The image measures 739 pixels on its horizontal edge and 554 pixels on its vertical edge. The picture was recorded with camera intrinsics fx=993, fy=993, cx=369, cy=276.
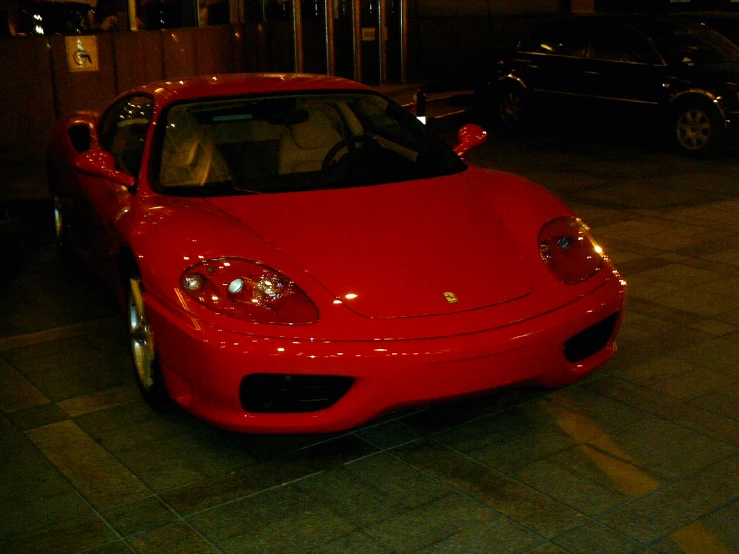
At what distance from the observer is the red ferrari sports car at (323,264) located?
3.58 meters

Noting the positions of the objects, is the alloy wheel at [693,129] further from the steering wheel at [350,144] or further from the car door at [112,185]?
the car door at [112,185]

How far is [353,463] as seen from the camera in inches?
151

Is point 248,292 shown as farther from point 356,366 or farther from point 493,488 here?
point 493,488

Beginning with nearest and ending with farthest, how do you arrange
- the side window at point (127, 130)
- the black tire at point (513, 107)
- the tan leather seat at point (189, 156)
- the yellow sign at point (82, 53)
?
1. the tan leather seat at point (189, 156)
2. the side window at point (127, 130)
3. the yellow sign at point (82, 53)
4. the black tire at point (513, 107)

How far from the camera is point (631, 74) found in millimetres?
11828

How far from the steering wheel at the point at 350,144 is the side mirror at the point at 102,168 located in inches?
37.5

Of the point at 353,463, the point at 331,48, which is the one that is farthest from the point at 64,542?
the point at 331,48

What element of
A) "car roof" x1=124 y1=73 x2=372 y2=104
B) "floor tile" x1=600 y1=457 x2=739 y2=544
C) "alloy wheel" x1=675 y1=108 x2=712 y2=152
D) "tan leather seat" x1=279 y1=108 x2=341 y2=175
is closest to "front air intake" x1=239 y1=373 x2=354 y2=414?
"floor tile" x1=600 y1=457 x2=739 y2=544

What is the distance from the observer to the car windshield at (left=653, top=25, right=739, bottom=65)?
11.6 metres

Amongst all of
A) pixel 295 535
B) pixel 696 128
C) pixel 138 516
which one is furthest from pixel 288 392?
pixel 696 128

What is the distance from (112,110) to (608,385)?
3369 mm

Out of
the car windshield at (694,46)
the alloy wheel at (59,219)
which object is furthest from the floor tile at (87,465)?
the car windshield at (694,46)

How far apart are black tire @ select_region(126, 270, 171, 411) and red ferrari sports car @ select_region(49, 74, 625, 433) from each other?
0.6 inches

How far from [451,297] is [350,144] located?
1.53m
